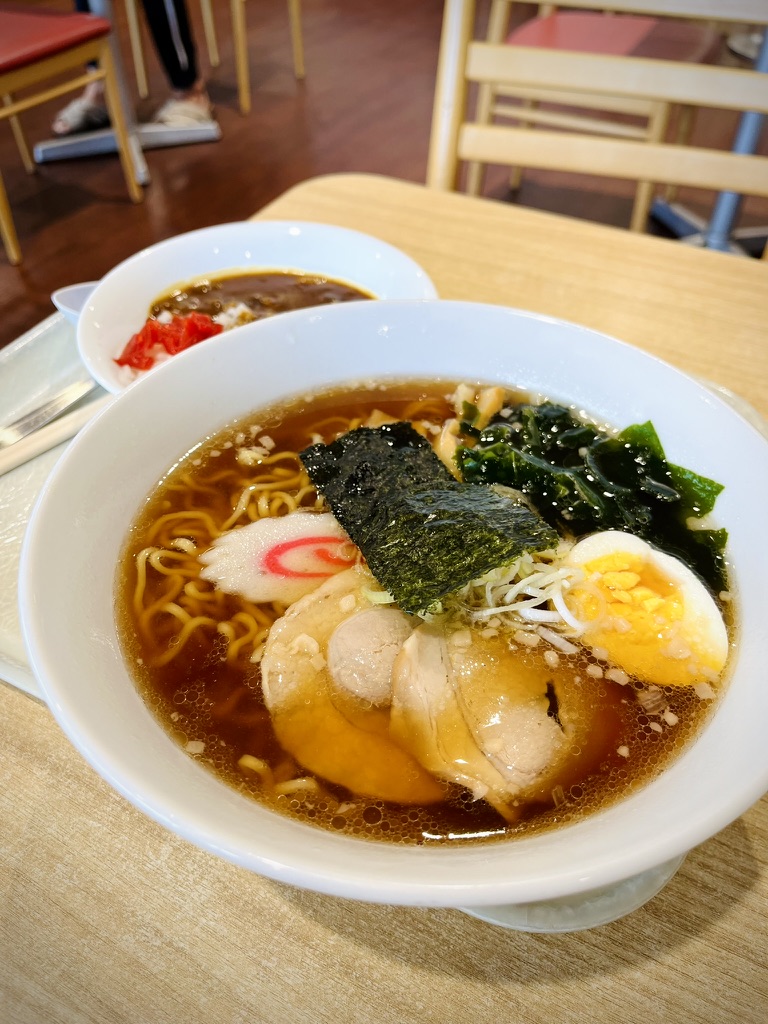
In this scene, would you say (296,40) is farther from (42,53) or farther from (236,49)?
(42,53)

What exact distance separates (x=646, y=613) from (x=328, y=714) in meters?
0.43

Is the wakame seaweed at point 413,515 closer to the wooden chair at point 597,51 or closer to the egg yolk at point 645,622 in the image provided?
the egg yolk at point 645,622

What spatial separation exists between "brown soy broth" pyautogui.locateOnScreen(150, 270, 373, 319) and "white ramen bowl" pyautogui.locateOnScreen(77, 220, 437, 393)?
20 millimetres

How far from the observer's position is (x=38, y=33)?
11.4 feet

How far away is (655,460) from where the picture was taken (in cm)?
112

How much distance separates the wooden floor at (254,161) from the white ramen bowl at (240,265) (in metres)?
1.97

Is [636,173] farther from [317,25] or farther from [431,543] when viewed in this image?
[317,25]

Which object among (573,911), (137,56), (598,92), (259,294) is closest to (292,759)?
(573,911)

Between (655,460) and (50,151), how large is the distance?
4.87 meters

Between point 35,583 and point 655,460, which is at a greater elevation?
point 35,583

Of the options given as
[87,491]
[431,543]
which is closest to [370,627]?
[431,543]

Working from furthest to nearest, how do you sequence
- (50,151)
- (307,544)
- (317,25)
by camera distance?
1. (317,25)
2. (50,151)
3. (307,544)

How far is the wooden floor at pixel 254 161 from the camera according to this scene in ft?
12.8

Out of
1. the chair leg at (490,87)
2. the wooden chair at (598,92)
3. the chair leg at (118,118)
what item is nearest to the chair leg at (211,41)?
the chair leg at (118,118)
